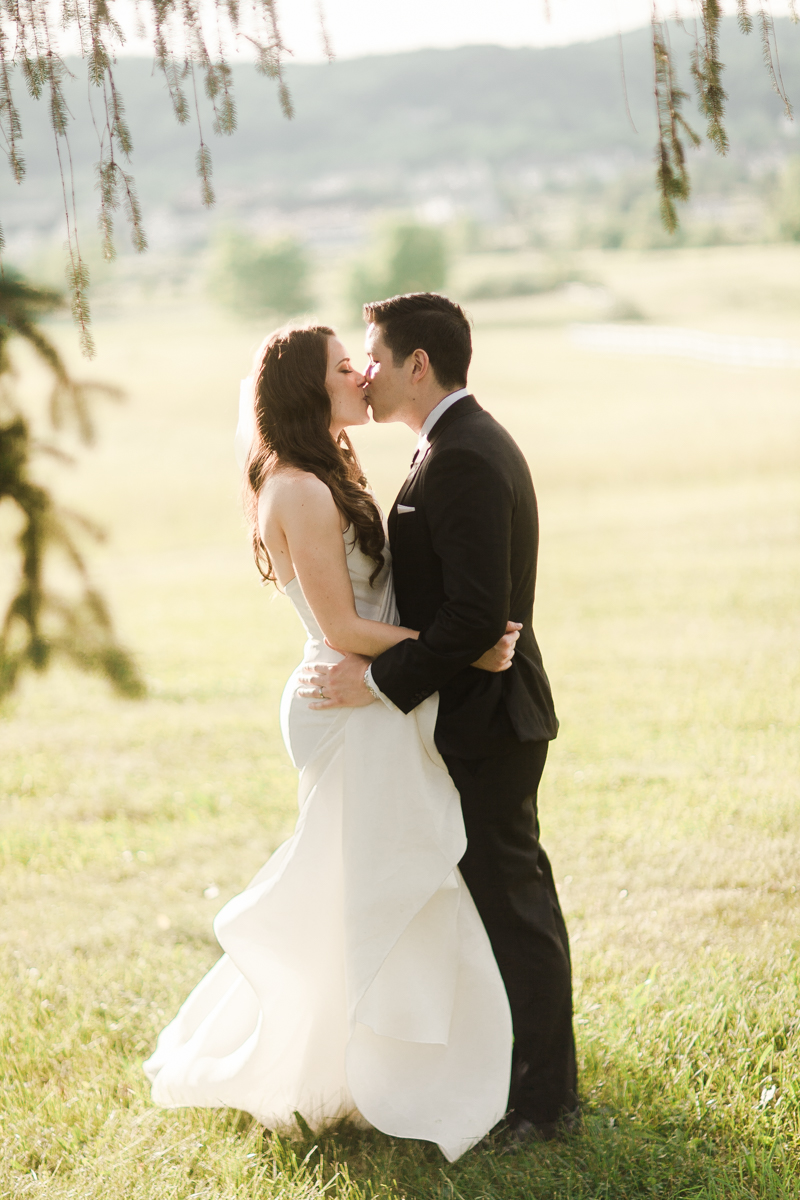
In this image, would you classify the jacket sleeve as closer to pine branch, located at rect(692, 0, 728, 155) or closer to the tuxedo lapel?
the tuxedo lapel

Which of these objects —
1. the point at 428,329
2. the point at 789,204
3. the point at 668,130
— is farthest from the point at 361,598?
the point at 789,204

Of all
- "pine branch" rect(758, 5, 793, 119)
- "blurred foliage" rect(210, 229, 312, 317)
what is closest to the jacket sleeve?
"pine branch" rect(758, 5, 793, 119)

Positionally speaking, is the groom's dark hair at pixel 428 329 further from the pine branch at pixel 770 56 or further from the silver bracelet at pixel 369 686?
the pine branch at pixel 770 56

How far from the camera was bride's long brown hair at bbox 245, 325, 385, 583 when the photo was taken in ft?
10.9

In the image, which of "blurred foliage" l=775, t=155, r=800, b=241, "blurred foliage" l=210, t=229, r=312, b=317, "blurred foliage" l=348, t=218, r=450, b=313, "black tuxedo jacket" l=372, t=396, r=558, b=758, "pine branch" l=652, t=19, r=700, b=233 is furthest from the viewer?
"blurred foliage" l=210, t=229, r=312, b=317

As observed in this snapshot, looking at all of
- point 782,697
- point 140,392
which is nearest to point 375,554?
→ point 782,697

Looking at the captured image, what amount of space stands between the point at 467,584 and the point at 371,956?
47.7 inches

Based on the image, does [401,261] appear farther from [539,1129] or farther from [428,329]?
[539,1129]

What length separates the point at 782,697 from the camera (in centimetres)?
891

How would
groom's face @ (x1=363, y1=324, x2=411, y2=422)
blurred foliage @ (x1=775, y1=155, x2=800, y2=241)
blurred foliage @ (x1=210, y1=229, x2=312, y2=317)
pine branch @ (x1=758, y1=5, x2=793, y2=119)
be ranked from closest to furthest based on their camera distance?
pine branch @ (x1=758, y1=5, x2=793, y2=119) < groom's face @ (x1=363, y1=324, x2=411, y2=422) < blurred foliage @ (x1=775, y1=155, x2=800, y2=241) < blurred foliage @ (x1=210, y1=229, x2=312, y2=317)

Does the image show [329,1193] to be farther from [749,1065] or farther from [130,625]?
[130,625]

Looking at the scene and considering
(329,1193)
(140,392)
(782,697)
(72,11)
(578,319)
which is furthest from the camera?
(578,319)

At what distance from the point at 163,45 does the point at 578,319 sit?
74412mm

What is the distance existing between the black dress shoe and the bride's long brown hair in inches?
75.3
